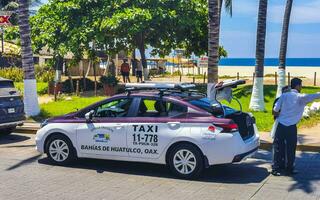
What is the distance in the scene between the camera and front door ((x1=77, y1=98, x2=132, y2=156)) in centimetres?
891

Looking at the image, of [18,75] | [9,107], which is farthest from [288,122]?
[18,75]

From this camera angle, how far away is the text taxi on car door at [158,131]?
26.8 feet

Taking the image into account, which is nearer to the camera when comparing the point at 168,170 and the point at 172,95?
the point at 172,95

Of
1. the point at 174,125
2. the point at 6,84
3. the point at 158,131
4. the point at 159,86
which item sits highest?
the point at 159,86

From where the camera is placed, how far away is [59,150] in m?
9.52

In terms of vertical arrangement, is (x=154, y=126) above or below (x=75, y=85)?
above

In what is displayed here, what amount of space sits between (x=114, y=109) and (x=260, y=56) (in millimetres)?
9128

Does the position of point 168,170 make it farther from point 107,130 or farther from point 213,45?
point 213,45

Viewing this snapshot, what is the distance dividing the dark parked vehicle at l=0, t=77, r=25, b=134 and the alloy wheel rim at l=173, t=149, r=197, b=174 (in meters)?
5.61

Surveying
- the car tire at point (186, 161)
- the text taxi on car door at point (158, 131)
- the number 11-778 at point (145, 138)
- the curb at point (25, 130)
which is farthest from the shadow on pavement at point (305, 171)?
the curb at point (25, 130)

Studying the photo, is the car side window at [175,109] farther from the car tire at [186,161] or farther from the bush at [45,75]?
the bush at [45,75]

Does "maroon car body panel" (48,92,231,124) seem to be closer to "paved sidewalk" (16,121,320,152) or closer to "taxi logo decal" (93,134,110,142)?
"taxi logo decal" (93,134,110,142)

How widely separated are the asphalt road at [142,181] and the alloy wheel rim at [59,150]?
188 millimetres

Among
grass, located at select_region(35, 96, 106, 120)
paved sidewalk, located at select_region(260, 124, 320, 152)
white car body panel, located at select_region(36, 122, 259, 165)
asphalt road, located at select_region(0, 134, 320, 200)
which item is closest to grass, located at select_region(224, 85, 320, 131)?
paved sidewalk, located at select_region(260, 124, 320, 152)
